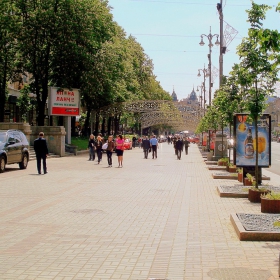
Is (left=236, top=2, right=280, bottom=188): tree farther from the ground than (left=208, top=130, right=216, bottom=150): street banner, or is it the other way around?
(left=236, top=2, right=280, bottom=188): tree

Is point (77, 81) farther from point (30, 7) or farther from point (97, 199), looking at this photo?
point (97, 199)

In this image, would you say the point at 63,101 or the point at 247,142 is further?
the point at 63,101

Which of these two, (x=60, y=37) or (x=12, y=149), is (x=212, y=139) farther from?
(x=12, y=149)

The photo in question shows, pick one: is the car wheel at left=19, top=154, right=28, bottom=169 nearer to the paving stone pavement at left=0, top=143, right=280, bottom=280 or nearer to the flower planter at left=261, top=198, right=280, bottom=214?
the paving stone pavement at left=0, top=143, right=280, bottom=280

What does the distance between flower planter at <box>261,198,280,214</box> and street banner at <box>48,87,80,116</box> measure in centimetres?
3024

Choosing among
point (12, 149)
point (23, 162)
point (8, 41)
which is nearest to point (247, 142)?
point (12, 149)

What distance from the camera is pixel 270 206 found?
408 inches

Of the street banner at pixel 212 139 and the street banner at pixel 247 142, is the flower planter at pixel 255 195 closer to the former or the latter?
the street banner at pixel 247 142

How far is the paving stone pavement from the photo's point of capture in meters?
6.40

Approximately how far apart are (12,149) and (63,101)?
17.4 meters

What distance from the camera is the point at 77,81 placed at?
40844mm

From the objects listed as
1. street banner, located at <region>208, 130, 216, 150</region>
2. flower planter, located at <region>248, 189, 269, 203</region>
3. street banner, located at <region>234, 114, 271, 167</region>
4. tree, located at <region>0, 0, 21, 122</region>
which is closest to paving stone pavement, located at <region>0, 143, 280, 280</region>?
flower planter, located at <region>248, 189, 269, 203</region>

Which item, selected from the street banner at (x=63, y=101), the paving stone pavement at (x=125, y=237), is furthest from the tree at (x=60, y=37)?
the paving stone pavement at (x=125, y=237)

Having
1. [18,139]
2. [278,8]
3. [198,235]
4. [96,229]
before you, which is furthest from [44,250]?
[18,139]
